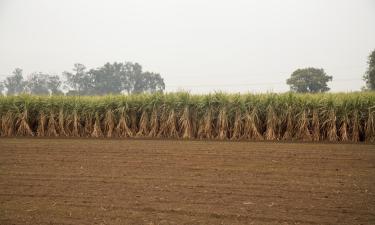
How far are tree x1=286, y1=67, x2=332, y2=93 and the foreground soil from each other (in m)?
42.0

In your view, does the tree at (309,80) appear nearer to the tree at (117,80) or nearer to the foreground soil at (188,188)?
the tree at (117,80)

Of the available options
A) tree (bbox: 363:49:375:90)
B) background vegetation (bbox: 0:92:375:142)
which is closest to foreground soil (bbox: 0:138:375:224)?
background vegetation (bbox: 0:92:375:142)

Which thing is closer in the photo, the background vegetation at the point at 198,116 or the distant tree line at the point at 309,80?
the background vegetation at the point at 198,116

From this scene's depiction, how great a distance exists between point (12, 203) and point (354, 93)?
12.6 metres

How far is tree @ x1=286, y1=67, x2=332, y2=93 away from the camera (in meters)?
49.9

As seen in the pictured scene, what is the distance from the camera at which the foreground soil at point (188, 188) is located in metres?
4.59

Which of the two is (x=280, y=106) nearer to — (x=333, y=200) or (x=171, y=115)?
(x=171, y=115)

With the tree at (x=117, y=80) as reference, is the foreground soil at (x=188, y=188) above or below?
below

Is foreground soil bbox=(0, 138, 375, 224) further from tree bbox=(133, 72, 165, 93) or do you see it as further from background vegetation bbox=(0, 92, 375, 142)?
tree bbox=(133, 72, 165, 93)

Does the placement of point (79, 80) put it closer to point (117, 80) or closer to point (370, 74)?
point (117, 80)

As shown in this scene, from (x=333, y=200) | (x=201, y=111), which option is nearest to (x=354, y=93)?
(x=201, y=111)

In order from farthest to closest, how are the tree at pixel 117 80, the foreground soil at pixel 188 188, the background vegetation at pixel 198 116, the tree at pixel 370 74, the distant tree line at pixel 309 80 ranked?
the tree at pixel 117 80 → the distant tree line at pixel 309 80 → the tree at pixel 370 74 → the background vegetation at pixel 198 116 → the foreground soil at pixel 188 188

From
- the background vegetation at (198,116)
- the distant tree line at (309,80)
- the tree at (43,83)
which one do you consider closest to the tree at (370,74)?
the distant tree line at (309,80)

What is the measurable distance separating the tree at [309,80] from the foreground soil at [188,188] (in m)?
42.0
